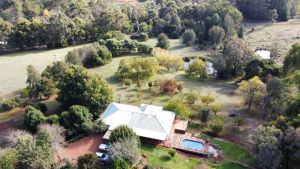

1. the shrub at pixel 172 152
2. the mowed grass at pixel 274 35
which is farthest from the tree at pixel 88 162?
the mowed grass at pixel 274 35

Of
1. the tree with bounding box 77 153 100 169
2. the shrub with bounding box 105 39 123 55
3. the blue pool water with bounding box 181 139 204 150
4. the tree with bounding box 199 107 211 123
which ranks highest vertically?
the shrub with bounding box 105 39 123 55

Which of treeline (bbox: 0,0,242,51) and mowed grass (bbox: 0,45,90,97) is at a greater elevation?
treeline (bbox: 0,0,242,51)

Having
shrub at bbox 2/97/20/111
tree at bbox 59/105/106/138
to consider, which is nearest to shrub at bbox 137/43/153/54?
shrub at bbox 2/97/20/111

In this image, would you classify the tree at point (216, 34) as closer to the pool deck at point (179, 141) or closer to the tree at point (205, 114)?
the tree at point (205, 114)

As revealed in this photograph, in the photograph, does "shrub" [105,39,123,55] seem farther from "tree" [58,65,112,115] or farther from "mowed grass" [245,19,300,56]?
"mowed grass" [245,19,300,56]

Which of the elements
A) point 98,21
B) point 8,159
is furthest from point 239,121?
point 98,21

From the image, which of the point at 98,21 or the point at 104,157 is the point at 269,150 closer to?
the point at 104,157
